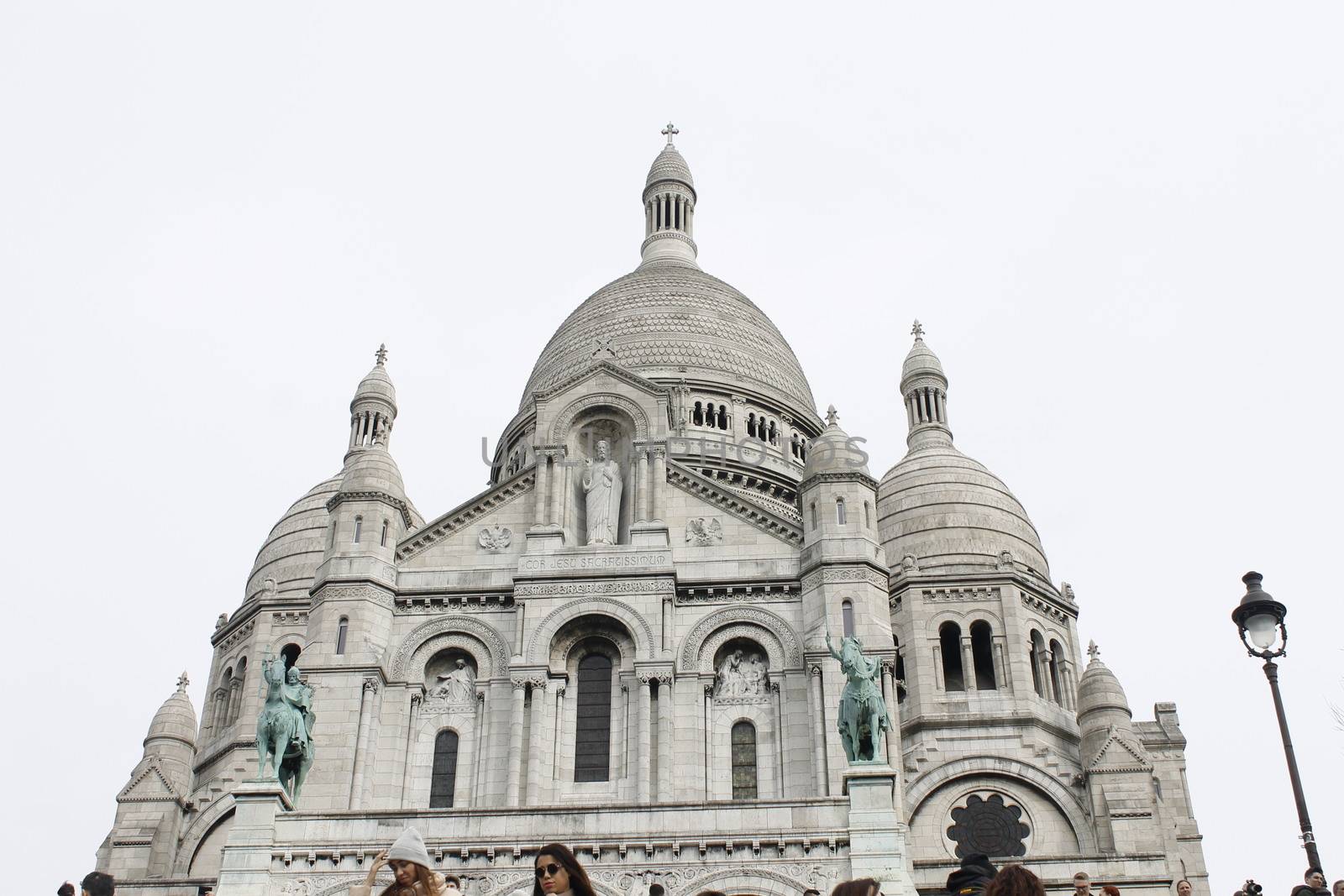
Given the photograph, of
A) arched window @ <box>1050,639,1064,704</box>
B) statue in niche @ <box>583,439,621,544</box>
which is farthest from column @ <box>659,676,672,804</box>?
arched window @ <box>1050,639,1064,704</box>

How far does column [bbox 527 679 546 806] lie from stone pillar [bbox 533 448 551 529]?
13.6 ft

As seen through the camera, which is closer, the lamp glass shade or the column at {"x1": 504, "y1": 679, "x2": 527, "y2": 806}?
the lamp glass shade

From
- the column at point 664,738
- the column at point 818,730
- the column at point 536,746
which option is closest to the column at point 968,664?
the column at point 818,730

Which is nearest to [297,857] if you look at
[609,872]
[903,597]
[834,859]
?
[609,872]

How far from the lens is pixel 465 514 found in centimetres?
3662

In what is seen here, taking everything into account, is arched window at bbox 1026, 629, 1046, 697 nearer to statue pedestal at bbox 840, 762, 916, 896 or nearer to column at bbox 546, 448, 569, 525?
column at bbox 546, 448, 569, 525

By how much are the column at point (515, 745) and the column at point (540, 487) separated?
167 inches

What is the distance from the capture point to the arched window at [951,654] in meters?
44.1

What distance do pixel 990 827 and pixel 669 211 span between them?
112 feet

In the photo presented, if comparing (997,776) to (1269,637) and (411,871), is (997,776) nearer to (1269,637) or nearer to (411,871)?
(1269,637)

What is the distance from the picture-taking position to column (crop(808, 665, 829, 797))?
31794 mm

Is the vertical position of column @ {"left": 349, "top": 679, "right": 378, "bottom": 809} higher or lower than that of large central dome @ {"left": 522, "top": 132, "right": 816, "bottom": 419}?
lower

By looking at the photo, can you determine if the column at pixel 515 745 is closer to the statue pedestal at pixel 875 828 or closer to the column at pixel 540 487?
the column at pixel 540 487

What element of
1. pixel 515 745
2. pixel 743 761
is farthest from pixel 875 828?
pixel 515 745
